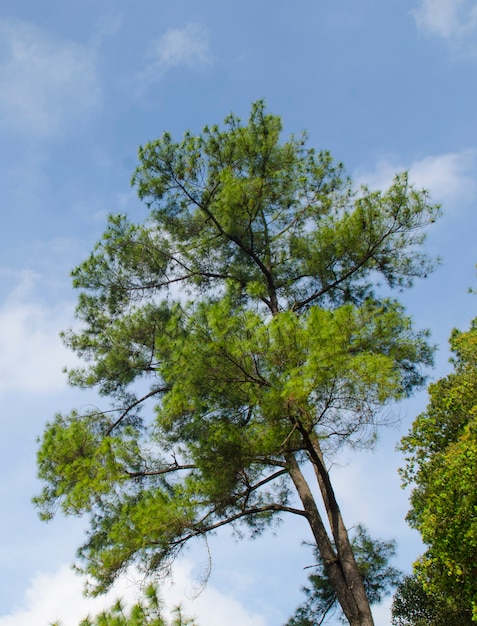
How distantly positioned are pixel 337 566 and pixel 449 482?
1.77 meters

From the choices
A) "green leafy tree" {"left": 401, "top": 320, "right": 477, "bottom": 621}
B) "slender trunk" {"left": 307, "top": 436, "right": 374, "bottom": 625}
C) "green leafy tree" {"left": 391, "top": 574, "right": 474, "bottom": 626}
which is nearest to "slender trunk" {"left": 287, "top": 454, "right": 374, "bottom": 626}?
"slender trunk" {"left": 307, "top": 436, "right": 374, "bottom": 625}

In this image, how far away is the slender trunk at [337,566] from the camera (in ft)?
19.1

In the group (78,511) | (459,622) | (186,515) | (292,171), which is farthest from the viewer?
(459,622)

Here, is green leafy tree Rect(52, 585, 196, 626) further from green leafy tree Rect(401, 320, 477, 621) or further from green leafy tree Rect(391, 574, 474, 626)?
green leafy tree Rect(391, 574, 474, 626)

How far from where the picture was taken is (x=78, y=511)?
6.59m

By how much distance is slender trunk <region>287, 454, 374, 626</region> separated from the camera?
584cm

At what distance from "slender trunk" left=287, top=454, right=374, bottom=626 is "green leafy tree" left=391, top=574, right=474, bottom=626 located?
13.1ft

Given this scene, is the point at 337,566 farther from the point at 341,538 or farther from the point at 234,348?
the point at 234,348

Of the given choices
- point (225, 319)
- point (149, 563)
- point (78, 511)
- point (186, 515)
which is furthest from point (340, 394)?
point (78, 511)

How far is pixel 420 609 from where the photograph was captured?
10.2 metres

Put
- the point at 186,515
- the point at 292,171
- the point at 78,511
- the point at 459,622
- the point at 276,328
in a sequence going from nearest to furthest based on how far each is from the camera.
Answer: the point at 276,328 < the point at 186,515 < the point at 78,511 < the point at 292,171 < the point at 459,622

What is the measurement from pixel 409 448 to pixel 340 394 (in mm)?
3249

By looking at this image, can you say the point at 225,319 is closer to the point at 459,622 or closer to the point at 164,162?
the point at 164,162

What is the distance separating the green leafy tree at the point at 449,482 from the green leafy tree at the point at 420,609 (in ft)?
2.57
